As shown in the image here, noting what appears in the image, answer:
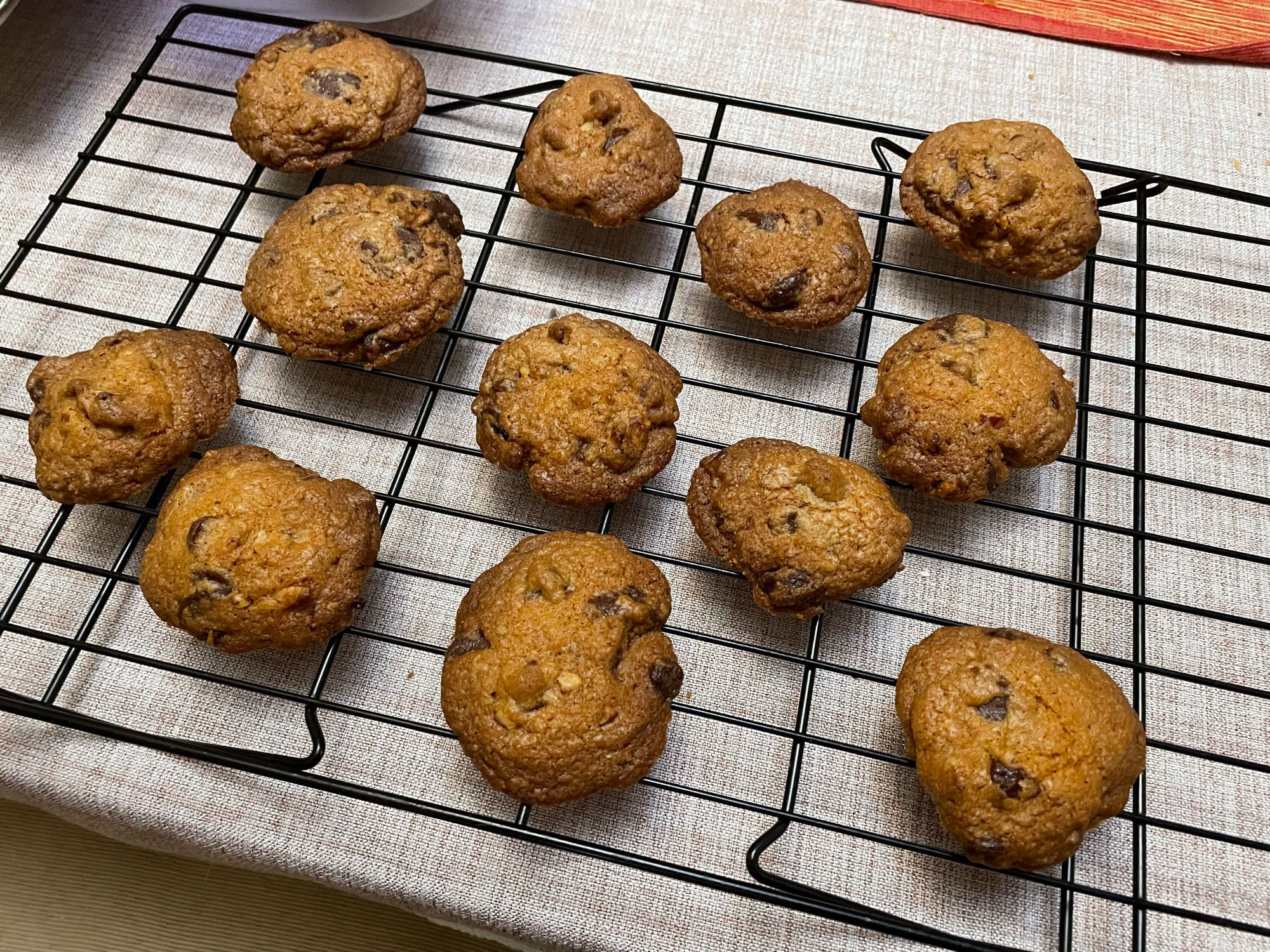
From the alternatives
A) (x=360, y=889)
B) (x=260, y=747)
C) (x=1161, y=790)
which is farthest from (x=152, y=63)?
(x=1161, y=790)

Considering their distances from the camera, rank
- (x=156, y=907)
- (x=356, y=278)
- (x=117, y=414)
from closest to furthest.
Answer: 1. (x=117, y=414)
2. (x=356, y=278)
3. (x=156, y=907)

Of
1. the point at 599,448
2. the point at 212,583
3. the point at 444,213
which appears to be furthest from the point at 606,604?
the point at 444,213

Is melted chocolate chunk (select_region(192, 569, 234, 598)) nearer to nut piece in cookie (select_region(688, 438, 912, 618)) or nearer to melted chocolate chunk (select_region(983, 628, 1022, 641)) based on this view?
nut piece in cookie (select_region(688, 438, 912, 618))

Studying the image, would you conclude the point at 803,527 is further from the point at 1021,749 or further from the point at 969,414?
the point at 1021,749

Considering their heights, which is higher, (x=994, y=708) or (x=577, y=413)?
(x=577, y=413)

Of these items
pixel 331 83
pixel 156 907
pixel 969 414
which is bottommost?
pixel 156 907

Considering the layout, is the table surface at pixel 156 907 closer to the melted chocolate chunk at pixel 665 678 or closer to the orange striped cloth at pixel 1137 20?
the melted chocolate chunk at pixel 665 678

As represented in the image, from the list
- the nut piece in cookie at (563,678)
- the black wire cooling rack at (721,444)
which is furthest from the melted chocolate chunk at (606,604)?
the black wire cooling rack at (721,444)

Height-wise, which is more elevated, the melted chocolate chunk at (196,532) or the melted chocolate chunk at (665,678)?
the melted chocolate chunk at (196,532)
